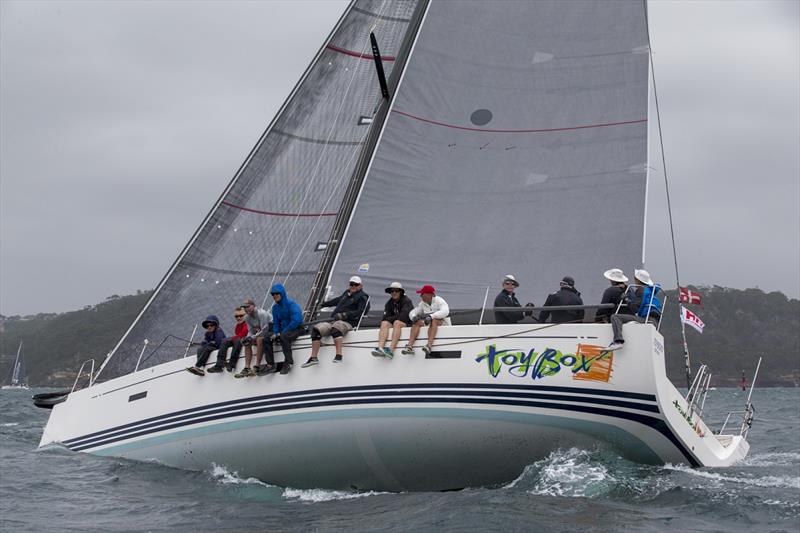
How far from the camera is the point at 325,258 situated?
11.8 meters

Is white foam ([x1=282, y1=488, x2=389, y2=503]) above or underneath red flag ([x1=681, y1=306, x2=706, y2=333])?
underneath

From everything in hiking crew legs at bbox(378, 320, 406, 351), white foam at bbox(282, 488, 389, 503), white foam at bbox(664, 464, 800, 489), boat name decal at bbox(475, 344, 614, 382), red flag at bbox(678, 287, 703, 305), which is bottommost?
white foam at bbox(282, 488, 389, 503)

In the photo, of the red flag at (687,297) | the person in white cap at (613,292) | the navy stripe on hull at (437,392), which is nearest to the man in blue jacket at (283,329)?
the navy stripe on hull at (437,392)

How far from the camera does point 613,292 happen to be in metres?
10.0

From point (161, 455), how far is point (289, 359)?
2.38 m

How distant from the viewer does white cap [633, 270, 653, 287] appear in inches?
411

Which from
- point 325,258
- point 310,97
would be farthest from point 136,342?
point 310,97

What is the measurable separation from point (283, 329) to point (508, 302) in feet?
7.72

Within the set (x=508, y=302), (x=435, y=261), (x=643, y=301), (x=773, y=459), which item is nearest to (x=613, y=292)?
(x=643, y=301)

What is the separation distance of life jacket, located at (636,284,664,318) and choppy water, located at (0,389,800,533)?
1.58 m

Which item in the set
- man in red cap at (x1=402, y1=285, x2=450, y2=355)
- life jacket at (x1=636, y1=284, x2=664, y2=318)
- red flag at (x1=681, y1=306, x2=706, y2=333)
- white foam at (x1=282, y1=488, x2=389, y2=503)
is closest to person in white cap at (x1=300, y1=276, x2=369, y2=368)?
man in red cap at (x1=402, y1=285, x2=450, y2=355)

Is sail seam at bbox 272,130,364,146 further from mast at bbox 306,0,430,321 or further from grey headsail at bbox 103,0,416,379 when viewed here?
mast at bbox 306,0,430,321

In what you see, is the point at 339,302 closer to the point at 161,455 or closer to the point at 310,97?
the point at 161,455

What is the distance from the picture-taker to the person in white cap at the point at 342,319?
33.4 feet
